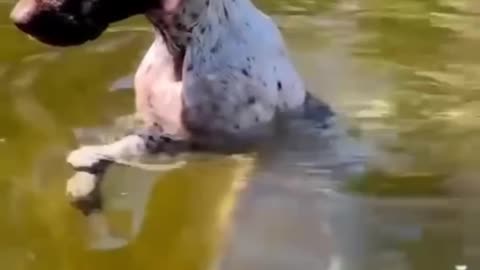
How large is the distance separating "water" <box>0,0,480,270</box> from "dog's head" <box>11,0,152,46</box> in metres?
0.14

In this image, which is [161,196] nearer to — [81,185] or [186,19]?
[81,185]

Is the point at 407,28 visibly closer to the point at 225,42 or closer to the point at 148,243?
the point at 225,42

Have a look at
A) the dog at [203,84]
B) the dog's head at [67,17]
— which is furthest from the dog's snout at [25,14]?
the dog at [203,84]

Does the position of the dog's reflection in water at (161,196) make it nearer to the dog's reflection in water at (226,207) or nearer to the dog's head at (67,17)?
the dog's reflection in water at (226,207)

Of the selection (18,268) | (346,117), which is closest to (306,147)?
(346,117)

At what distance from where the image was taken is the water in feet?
3.35

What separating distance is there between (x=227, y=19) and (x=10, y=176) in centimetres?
25

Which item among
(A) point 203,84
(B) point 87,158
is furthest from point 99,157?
(A) point 203,84

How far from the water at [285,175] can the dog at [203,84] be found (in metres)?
0.03

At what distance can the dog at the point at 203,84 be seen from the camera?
1176 millimetres

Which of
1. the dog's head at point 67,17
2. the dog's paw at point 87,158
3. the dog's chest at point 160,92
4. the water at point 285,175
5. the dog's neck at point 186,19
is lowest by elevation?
the water at point 285,175

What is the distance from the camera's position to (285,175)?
115 cm

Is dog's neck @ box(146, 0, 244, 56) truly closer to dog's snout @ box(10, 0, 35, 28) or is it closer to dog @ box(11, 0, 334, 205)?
dog @ box(11, 0, 334, 205)

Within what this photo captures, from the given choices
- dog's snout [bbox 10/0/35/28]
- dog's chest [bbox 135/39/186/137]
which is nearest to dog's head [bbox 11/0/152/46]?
dog's snout [bbox 10/0/35/28]
